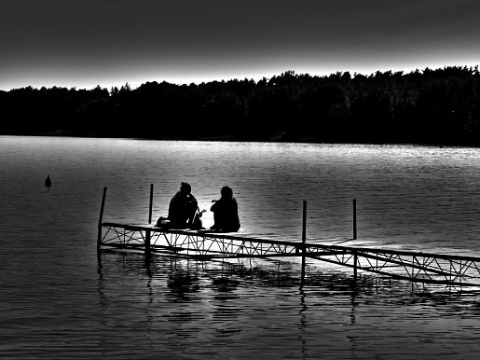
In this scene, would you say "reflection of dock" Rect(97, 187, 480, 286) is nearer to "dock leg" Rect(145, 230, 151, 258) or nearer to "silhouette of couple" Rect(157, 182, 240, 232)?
"dock leg" Rect(145, 230, 151, 258)

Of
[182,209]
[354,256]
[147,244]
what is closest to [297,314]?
[354,256]

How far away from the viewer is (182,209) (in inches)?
1353

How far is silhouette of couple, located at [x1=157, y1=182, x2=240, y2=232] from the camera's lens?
3259cm

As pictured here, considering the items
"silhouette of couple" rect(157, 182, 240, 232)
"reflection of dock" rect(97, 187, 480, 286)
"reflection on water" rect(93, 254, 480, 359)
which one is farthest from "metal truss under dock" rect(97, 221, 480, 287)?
"reflection on water" rect(93, 254, 480, 359)

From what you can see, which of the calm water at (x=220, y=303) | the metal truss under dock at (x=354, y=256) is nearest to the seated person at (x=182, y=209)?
the metal truss under dock at (x=354, y=256)

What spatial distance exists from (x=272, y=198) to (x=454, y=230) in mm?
29463

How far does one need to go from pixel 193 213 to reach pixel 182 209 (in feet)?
1.91

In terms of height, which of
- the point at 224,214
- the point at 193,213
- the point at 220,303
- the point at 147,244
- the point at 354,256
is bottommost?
the point at 220,303

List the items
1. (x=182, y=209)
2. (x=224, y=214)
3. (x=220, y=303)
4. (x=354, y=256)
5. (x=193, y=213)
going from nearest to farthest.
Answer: (x=220, y=303)
(x=354, y=256)
(x=224, y=214)
(x=182, y=209)
(x=193, y=213)

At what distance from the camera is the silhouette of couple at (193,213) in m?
32.6

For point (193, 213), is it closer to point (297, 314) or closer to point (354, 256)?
point (354, 256)

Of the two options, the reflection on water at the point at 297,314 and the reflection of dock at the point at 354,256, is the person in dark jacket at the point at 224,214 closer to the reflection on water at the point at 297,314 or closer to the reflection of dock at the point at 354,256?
the reflection of dock at the point at 354,256

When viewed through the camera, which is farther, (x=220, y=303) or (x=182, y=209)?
(x=182, y=209)

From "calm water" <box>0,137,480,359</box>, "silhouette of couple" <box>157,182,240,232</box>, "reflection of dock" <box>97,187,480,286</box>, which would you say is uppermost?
"silhouette of couple" <box>157,182,240,232</box>
